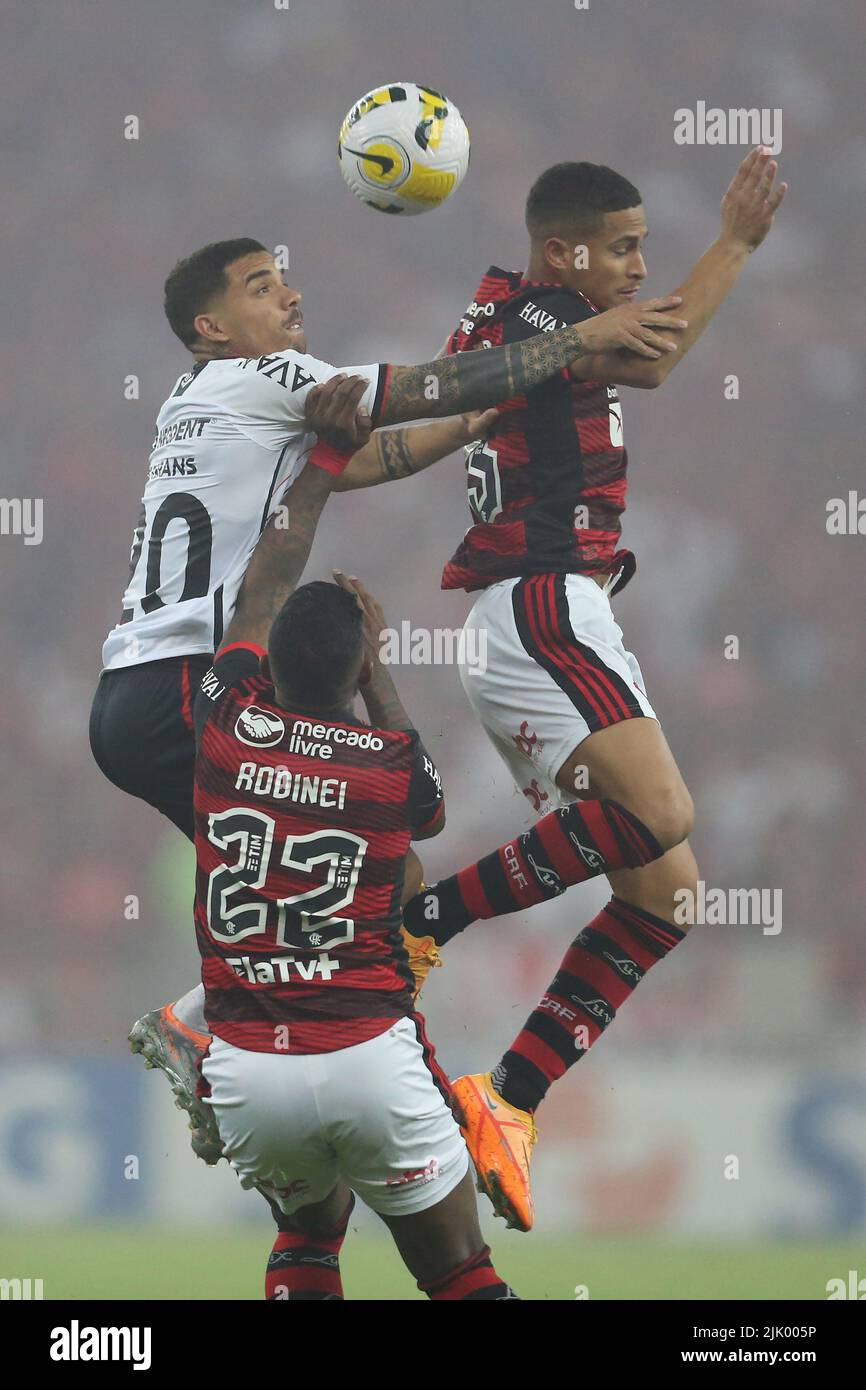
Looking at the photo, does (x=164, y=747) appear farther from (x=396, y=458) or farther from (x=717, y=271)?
(x=717, y=271)

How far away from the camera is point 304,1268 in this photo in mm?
3857

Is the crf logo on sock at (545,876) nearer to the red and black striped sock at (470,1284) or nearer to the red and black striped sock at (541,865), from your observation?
the red and black striped sock at (541,865)

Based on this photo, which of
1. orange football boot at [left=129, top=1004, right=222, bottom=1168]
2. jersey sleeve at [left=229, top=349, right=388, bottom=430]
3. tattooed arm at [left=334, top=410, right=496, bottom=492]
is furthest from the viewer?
tattooed arm at [left=334, top=410, right=496, bottom=492]

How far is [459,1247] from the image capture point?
3428 mm

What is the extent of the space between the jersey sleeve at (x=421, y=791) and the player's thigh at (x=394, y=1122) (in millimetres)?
409

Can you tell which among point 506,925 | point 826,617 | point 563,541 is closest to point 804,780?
point 826,617

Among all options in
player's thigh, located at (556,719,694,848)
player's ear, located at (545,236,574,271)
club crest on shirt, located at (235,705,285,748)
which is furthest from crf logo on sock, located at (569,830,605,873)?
player's ear, located at (545,236,574,271)

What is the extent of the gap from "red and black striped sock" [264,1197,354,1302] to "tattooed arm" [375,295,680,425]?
76.7 inches

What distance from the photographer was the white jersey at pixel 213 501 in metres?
4.06

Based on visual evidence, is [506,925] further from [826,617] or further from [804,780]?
[826,617]

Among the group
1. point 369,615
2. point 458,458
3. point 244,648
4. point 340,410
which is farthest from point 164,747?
point 458,458

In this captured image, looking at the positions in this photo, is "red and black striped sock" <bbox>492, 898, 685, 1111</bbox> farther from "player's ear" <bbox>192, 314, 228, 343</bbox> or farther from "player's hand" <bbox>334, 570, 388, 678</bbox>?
→ "player's ear" <bbox>192, 314, 228, 343</bbox>

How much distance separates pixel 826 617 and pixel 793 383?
1.33 metres

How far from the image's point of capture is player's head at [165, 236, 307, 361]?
430cm
